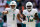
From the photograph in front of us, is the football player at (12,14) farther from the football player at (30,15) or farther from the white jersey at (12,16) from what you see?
the football player at (30,15)

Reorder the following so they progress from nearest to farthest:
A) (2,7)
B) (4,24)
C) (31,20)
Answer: (31,20) < (4,24) < (2,7)

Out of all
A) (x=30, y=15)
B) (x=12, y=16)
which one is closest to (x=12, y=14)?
(x=12, y=16)

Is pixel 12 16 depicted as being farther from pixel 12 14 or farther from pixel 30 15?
pixel 30 15

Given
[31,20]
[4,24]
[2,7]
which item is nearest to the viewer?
[31,20]

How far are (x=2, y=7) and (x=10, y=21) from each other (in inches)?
42.6

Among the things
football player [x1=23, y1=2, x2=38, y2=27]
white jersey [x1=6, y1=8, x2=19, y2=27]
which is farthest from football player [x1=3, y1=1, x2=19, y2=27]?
football player [x1=23, y1=2, x2=38, y2=27]

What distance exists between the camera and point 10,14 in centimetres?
288

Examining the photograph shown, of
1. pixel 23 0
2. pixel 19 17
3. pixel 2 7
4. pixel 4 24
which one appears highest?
pixel 23 0

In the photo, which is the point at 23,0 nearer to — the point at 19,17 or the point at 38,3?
the point at 38,3

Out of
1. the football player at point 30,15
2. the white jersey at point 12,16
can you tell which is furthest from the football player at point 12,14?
the football player at point 30,15

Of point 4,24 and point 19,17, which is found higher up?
point 19,17

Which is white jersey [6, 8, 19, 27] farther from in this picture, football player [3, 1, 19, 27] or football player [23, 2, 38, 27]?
football player [23, 2, 38, 27]

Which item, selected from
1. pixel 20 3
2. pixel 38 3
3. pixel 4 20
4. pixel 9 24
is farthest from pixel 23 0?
pixel 9 24

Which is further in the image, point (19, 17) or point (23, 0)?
point (23, 0)
